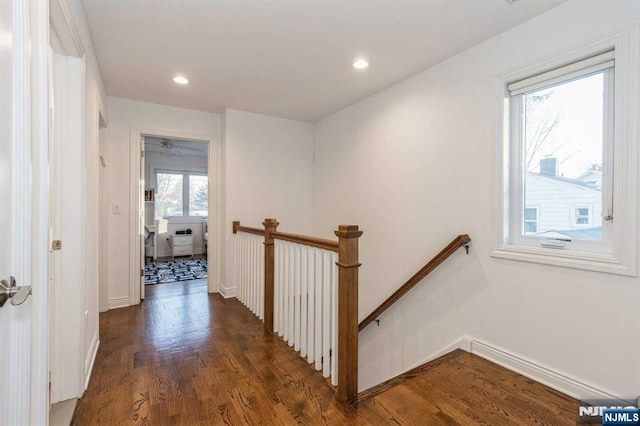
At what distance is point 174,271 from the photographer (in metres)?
5.34

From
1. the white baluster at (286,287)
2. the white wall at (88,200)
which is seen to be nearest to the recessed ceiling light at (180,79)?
the white wall at (88,200)

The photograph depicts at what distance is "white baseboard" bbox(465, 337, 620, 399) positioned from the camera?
1723 millimetres

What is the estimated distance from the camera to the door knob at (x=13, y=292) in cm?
84

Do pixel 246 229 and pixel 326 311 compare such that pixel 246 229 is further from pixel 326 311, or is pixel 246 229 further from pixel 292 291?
pixel 326 311

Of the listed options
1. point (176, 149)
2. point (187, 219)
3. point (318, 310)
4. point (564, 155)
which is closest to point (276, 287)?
point (318, 310)

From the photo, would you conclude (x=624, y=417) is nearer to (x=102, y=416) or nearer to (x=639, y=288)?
(x=639, y=288)

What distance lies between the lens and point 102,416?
5.31 feet

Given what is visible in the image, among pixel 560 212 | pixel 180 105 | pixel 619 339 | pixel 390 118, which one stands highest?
pixel 180 105

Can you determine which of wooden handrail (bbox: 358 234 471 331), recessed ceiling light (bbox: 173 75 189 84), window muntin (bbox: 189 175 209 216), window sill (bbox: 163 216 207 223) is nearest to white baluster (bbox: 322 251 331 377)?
wooden handrail (bbox: 358 234 471 331)

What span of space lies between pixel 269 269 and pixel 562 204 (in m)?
2.22

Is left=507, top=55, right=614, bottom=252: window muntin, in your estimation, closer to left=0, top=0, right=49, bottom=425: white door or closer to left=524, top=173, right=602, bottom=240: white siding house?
left=524, top=173, right=602, bottom=240: white siding house

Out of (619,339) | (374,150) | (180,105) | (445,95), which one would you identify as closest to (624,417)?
(619,339)

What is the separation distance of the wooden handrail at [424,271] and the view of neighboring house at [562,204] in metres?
0.44

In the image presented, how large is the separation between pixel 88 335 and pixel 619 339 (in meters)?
3.21
